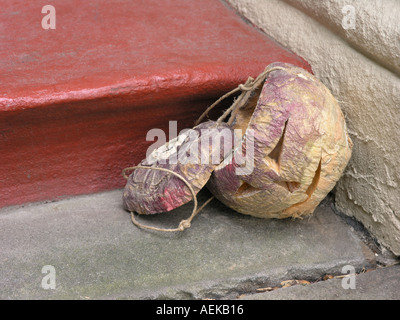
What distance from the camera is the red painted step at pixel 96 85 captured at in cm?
158

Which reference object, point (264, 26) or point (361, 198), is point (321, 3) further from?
point (361, 198)

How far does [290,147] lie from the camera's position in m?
1.40

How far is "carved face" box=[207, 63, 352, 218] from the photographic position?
4.60ft

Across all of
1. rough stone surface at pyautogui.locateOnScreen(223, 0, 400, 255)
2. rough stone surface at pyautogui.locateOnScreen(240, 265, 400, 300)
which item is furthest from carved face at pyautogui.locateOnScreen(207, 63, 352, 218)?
rough stone surface at pyautogui.locateOnScreen(240, 265, 400, 300)

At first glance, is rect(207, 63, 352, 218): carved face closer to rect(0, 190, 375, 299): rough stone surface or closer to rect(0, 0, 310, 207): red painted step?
rect(0, 190, 375, 299): rough stone surface

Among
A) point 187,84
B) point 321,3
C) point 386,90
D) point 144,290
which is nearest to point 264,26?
point 321,3

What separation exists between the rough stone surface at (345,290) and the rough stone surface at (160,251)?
0.06 meters

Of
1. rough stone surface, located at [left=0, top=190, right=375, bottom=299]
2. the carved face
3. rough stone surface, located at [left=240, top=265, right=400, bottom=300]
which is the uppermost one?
the carved face

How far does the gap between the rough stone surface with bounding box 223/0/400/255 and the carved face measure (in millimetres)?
121

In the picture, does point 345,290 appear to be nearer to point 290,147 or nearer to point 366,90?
point 290,147

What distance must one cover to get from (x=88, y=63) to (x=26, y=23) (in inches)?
15.3

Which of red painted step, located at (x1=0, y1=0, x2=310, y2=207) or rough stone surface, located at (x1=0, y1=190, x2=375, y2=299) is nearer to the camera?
rough stone surface, located at (x1=0, y1=190, x2=375, y2=299)

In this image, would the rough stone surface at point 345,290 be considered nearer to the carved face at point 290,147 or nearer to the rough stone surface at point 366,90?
the rough stone surface at point 366,90

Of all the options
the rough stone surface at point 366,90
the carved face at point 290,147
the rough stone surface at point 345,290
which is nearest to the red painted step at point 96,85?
the rough stone surface at point 366,90
